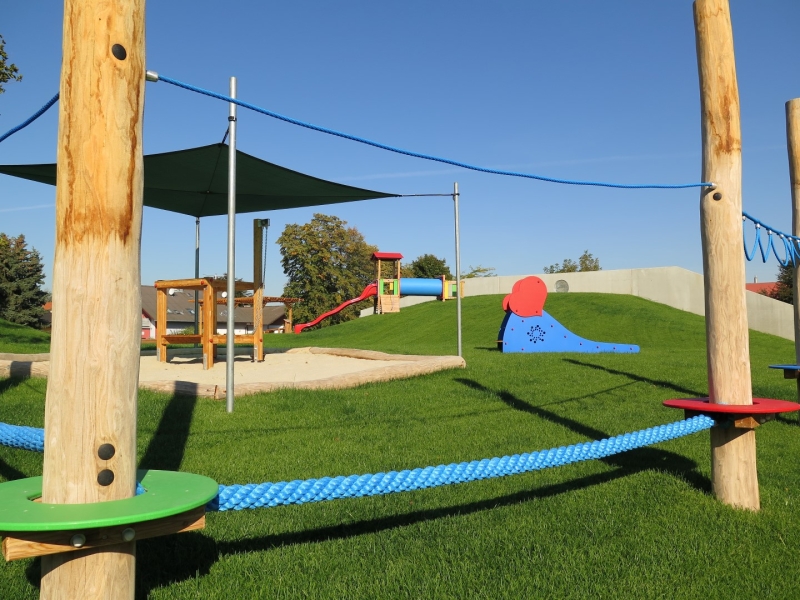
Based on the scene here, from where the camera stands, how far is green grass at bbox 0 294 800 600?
2.58 m

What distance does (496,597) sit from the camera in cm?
242

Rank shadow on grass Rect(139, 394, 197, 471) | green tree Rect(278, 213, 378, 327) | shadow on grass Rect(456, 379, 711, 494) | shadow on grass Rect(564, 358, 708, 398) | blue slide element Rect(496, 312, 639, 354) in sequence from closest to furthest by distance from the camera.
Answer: shadow on grass Rect(456, 379, 711, 494), shadow on grass Rect(139, 394, 197, 471), shadow on grass Rect(564, 358, 708, 398), blue slide element Rect(496, 312, 639, 354), green tree Rect(278, 213, 378, 327)

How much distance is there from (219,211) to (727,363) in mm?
9427

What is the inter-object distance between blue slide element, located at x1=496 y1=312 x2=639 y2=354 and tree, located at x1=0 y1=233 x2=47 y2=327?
37473 mm

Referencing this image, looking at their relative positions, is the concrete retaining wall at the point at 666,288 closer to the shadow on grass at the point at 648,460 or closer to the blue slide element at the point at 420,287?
the blue slide element at the point at 420,287

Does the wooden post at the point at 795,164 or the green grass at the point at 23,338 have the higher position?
the wooden post at the point at 795,164

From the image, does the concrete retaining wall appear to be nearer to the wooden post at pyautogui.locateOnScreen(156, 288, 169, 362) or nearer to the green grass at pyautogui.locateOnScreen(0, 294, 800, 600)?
the green grass at pyautogui.locateOnScreen(0, 294, 800, 600)

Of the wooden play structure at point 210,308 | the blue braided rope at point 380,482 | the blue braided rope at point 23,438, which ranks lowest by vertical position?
the blue braided rope at point 380,482

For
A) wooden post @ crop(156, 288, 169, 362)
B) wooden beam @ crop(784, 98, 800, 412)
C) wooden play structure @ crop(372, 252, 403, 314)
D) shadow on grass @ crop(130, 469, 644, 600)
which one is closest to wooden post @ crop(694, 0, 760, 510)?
shadow on grass @ crop(130, 469, 644, 600)

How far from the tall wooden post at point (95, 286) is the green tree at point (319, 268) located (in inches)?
1850

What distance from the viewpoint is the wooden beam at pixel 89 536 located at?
1683mm

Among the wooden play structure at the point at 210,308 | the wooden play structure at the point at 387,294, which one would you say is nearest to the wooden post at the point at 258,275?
the wooden play structure at the point at 210,308

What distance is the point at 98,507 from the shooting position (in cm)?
183

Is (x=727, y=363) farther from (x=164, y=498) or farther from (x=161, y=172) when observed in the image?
(x=161, y=172)
